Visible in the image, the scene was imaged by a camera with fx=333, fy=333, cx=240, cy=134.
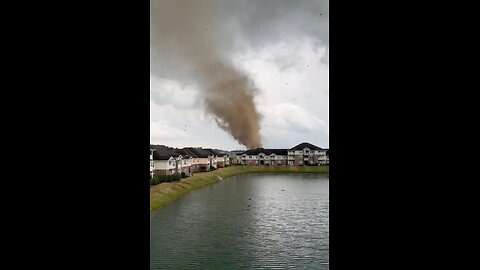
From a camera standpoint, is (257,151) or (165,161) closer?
(165,161)

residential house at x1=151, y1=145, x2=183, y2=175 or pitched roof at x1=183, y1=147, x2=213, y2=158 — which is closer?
residential house at x1=151, y1=145, x2=183, y2=175

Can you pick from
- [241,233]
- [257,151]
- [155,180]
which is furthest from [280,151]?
[241,233]

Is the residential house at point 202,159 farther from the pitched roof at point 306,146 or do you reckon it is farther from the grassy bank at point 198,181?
the pitched roof at point 306,146

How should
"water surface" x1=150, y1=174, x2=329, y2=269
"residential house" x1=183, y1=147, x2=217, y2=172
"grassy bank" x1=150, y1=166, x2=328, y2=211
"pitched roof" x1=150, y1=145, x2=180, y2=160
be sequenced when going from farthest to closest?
"residential house" x1=183, y1=147, x2=217, y2=172 → "pitched roof" x1=150, y1=145, x2=180, y2=160 → "grassy bank" x1=150, y1=166, x2=328, y2=211 → "water surface" x1=150, y1=174, x2=329, y2=269

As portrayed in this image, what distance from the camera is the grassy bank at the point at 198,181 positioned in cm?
1560

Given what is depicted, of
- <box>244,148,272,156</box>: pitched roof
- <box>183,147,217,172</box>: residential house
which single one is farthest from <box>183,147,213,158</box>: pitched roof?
<box>244,148,272,156</box>: pitched roof

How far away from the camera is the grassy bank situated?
51.2 feet

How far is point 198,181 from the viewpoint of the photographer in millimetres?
21406

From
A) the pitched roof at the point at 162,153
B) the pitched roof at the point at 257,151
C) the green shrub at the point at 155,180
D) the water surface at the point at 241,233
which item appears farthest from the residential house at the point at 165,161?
the pitched roof at the point at 257,151

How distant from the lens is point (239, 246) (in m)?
10.0

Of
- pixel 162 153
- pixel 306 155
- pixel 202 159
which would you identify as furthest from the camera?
pixel 306 155

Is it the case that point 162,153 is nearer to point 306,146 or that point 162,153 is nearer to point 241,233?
point 241,233

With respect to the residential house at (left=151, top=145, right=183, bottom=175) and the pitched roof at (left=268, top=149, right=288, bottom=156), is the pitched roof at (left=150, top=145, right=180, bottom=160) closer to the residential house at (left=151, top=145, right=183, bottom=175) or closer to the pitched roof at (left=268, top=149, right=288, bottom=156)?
the residential house at (left=151, top=145, right=183, bottom=175)
